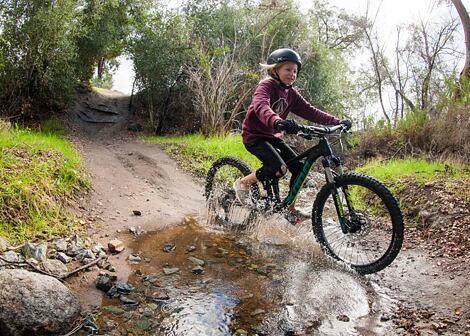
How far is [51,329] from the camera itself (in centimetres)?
253

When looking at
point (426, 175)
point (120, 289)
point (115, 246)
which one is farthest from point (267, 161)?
point (426, 175)

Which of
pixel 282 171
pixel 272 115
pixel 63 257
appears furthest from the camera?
pixel 282 171

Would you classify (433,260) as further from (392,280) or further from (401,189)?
(401,189)

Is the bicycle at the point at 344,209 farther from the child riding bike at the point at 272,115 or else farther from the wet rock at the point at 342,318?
the wet rock at the point at 342,318

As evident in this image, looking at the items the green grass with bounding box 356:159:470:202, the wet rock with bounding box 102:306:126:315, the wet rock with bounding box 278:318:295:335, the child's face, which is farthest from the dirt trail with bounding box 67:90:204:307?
the green grass with bounding box 356:159:470:202

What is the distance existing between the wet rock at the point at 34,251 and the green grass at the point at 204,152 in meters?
4.43

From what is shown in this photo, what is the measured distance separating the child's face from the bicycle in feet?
2.69

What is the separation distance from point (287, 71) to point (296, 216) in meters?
1.68

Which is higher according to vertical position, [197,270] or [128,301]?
[197,270]

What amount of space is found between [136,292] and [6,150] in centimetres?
306

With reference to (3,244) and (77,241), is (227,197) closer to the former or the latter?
(77,241)

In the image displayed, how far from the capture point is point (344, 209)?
376 centimetres

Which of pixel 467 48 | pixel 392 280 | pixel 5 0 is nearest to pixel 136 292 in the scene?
pixel 392 280

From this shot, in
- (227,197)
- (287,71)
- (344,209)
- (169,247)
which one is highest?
(287,71)
